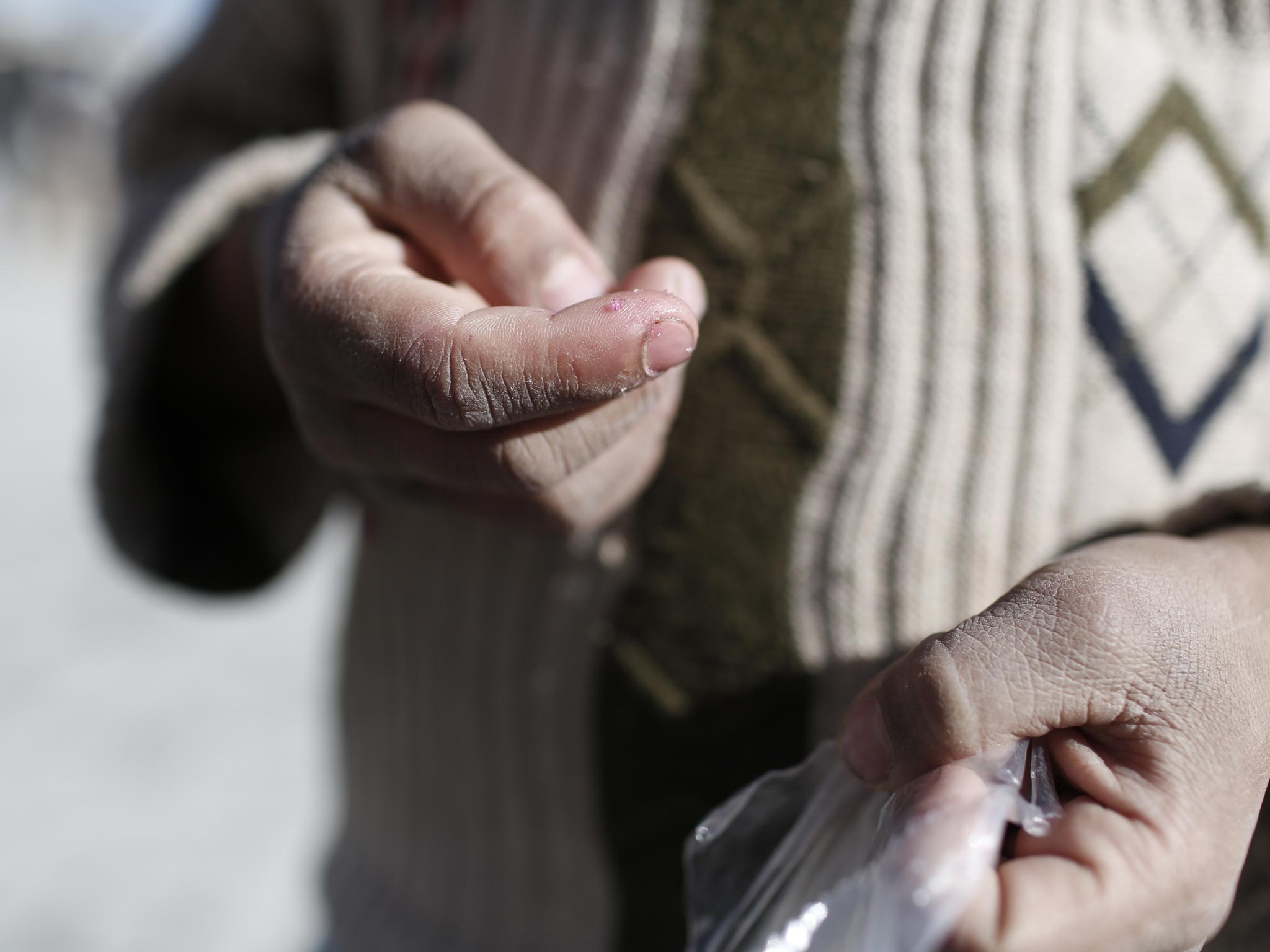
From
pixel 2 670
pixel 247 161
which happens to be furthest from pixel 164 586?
pixel 2 670

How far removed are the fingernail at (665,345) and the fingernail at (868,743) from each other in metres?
0.15

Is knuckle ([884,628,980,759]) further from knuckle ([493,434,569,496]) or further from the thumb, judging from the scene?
knuckle ([493,434,569,496])

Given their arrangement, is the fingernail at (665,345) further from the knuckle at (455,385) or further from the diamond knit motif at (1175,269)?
the diamond knit motif at (1175,269)

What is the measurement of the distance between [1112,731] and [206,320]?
2.16ft

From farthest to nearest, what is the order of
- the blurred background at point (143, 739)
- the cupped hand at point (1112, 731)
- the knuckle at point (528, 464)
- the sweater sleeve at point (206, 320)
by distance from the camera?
1. the blurred background at point (143, 739)
2. the sweater sleeve at point (206, 320)
3. the knuckle at point (528, 464)
4. the cupped hand at point (1112, 731)

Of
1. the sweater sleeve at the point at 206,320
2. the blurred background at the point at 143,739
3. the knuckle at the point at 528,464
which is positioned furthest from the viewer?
the blurred background at the point at 143,739

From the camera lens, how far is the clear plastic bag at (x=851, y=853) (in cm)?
30

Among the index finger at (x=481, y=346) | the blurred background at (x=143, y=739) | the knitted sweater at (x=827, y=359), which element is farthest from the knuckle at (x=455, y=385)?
the blurred background at (x=143, y=739)

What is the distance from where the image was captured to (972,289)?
468mm

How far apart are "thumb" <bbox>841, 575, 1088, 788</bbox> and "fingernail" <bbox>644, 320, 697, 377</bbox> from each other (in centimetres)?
14

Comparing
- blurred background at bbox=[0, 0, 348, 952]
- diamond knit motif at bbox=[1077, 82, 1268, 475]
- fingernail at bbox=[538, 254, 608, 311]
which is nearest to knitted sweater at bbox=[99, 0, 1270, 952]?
diamond knit motif at bbox=[1077, 82, 1268, 475]

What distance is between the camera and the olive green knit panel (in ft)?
1.57

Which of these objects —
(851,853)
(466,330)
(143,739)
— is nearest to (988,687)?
(851,853)

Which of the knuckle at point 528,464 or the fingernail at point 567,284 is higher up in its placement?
the fingernail at point 567,284
